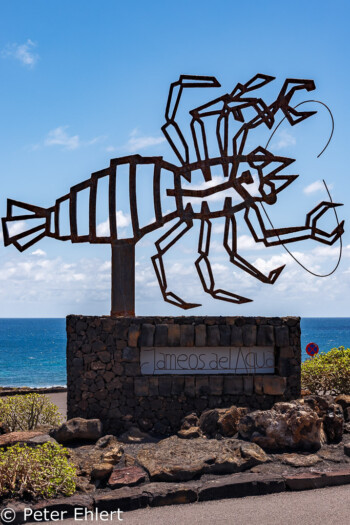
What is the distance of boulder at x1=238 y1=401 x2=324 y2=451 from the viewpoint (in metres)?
7.97

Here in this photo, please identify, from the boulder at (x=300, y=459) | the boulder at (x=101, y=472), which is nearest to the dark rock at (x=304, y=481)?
the boulder at (x=300, y=459)

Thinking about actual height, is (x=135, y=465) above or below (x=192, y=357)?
below

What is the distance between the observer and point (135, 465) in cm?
736

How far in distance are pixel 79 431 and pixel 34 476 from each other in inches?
83.1

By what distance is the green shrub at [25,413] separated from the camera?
968 centimetres

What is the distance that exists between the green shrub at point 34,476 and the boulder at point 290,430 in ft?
8.82

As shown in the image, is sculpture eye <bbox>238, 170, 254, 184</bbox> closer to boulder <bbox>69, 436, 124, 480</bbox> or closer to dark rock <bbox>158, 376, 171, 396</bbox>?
dark rock <bbox>158, 376, 171, 396</bbox>

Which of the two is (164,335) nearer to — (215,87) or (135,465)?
(135,465)

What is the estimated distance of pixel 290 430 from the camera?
8008 millimetres

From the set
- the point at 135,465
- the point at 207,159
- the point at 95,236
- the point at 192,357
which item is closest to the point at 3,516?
the point at 135,465

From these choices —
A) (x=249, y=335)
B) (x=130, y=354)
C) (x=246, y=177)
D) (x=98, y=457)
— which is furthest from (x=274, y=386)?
(x=246, y=177)

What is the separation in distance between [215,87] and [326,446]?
6.04m

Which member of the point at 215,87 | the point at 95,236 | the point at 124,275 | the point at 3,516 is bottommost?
the point at 3,516

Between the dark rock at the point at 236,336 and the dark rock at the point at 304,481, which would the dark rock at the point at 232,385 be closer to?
the dark rock at the point at 236,336
